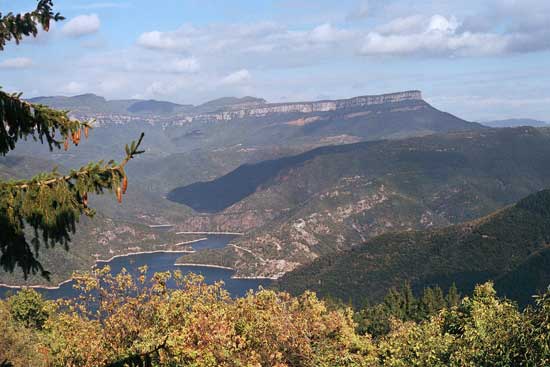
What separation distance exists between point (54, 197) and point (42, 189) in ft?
1.28

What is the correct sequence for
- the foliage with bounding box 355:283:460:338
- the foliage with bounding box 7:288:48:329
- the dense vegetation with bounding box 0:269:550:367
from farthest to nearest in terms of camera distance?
1. the foliage with bounding box 355:283:460:338
2. the foliage with bounding box 7:288:48:329
3. the dense vegetation with bounding box 0:269:550:367

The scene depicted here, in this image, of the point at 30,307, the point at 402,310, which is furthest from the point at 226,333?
the point at 402,310

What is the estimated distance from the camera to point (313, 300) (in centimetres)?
4581

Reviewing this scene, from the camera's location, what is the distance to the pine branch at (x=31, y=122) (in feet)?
54.5

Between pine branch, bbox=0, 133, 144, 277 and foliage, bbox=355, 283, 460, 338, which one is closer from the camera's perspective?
pine branch, bbox=0, 133, 144, 277

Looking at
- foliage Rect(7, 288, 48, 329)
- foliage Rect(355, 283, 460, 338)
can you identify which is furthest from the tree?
foliage Rect(355, 283, 460, 338)

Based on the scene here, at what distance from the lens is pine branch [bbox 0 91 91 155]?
16.6 m

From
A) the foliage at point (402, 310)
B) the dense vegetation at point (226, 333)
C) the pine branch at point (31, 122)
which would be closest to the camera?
the pine branch at point (31, 122)

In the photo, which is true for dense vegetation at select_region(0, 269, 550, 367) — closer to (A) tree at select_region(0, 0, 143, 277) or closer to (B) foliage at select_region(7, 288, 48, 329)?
(A) tree at select_region(0, 0, 143, 277)

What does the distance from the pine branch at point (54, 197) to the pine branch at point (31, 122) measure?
1580mm

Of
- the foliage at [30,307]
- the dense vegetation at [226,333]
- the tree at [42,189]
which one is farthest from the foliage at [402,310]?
the tree at [42,189]

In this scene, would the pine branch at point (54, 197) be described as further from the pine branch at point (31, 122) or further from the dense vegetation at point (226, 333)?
the dense vegetation at point (226, 333)

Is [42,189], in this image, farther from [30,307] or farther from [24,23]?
[30,307]

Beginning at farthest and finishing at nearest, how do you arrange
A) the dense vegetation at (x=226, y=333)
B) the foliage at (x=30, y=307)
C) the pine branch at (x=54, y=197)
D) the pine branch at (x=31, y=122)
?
the foliage at (x=30, y=307)
the dense vegetation at (x=226, y=333)
the pine branch at (x=31, y=122)
the pine branch at (x=54, y=197)
